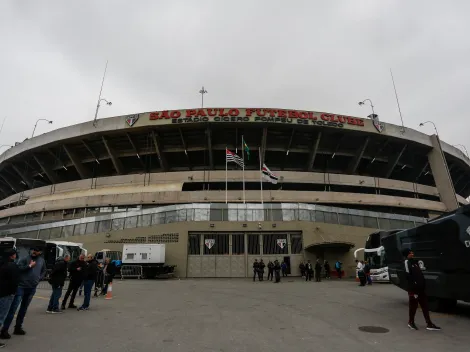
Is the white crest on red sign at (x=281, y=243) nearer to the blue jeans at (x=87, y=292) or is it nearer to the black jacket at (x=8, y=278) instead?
the blue jeans at (x=87, y=292)

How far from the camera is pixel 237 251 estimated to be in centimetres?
2780

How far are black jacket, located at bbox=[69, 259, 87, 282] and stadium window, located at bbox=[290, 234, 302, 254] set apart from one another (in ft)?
69.5

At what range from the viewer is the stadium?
91.9 ft

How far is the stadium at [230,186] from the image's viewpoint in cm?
2800

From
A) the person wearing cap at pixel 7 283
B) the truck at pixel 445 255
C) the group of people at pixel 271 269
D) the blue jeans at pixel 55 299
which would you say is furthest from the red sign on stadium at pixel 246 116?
the person wearing cap at pixel 7 283

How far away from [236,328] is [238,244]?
2093 centimetres

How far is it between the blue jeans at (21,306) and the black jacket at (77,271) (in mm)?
2938

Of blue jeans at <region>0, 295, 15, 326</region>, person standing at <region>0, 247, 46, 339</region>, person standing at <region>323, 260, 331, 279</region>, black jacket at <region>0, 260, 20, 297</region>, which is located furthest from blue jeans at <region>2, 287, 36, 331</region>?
person standing at <region>323, 260, 331, 279</region>

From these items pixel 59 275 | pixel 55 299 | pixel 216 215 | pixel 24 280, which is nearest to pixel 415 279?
pixel 24 280

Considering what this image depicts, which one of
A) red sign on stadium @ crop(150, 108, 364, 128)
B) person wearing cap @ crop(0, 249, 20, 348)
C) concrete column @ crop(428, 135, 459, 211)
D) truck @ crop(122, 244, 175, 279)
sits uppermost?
red sign on stadium @ crop(150, 108, 364, 128)

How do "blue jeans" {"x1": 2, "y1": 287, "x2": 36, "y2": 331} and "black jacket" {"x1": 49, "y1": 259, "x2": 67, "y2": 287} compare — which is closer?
"blue jeans" {"x1": 2, "y1": 287, "x2": 36, "y2": 331}

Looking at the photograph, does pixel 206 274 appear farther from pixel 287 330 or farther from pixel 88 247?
pixel 287 330

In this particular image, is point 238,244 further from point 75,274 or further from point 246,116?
point 75,274

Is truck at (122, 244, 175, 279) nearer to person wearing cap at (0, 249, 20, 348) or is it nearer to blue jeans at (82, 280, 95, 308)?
blue jeans at (82, 280, 95, 308)
